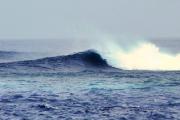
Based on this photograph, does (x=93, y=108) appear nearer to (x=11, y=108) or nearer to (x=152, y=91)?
(x=11, y=108)

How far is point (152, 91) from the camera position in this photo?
1356 inches

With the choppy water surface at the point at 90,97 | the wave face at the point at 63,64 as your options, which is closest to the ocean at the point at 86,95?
the choppy water surface at the point at 90,97

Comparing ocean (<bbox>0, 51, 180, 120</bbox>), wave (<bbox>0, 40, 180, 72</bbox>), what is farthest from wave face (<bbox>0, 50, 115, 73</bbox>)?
ocean (<bbox>0, 51, 180, 120</bbox>)

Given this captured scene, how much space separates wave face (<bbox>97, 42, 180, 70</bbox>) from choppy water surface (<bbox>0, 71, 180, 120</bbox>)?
1555 cm

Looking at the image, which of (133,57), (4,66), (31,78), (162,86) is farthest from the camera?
(133,57)

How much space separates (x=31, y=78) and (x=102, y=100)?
45.0 ft

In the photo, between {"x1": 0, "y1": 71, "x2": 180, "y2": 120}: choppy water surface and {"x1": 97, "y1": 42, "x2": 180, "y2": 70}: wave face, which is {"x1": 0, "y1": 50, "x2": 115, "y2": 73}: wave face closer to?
{"x1": 97, "y1": 42, "x2": 180, "y2": 70}: wave face

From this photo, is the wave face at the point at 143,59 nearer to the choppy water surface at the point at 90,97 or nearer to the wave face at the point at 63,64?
the wave face at the point at 63,64

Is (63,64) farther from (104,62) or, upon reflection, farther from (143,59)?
(143,59)

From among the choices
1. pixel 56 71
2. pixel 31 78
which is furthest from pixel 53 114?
pixel 56 71

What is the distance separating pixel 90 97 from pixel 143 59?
3627cm

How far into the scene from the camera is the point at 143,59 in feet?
220

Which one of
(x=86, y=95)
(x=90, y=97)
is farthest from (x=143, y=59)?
(x=90, y=97)

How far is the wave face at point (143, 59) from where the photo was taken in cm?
6027
